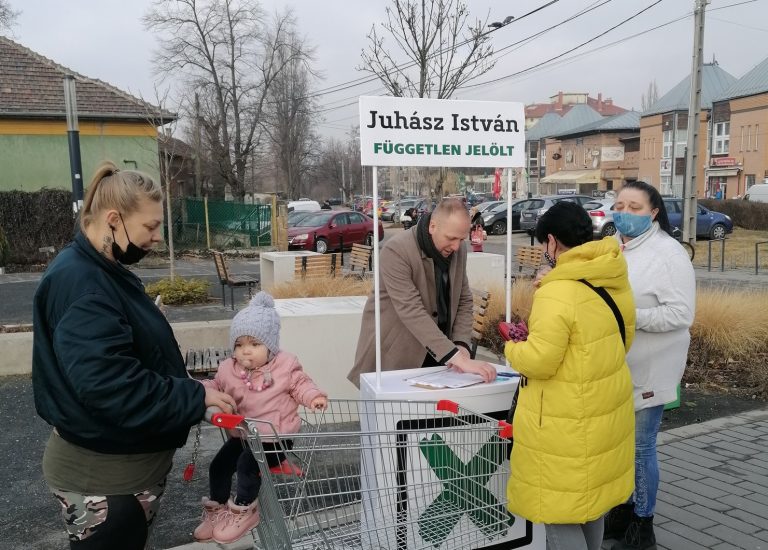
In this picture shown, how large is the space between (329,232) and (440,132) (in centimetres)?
2103

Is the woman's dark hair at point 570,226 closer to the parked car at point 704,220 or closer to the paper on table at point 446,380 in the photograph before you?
the paper on table at point 446,380

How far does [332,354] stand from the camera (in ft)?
21.5

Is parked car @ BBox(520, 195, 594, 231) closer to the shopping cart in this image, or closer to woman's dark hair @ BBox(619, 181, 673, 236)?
woman's dark hair @ BBox(619, 181, 673, 236)

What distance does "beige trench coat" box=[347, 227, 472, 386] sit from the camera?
362cm

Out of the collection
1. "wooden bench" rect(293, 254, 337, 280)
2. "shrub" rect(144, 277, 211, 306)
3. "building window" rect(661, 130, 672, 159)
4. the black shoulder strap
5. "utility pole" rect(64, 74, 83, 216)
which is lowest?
"shrub" rect(144, 277, 211, 306)

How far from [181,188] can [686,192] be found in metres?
26.6

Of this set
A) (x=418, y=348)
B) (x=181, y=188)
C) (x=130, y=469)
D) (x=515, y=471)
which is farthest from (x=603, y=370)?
(x=181, y=188)

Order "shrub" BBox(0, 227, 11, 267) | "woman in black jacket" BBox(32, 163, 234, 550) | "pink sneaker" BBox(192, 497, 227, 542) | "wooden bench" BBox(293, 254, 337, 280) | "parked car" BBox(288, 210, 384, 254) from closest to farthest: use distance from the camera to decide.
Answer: "woman in black jacket" BBox(32, 163, 234, 550) → "pink sneaker" BBox(192, 497, 227, 542) → "wooden bench" BBox(293, 254, 337, 280) → "shrub" BBox(0, 227, 11, 267) → "parked car" BBox(288, 210, 384, 254)

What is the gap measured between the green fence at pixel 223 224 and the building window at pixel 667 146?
147 ft

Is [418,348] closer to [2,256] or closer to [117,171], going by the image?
[117,171]

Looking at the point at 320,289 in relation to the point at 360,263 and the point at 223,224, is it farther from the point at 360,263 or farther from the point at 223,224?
the point at 223,224

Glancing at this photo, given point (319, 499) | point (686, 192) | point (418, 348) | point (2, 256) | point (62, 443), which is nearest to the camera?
point (62, 443)

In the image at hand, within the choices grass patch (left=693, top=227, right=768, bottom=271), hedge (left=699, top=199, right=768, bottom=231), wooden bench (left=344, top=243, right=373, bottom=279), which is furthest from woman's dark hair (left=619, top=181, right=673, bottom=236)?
hedge (left=699, top=199, right=768, bottom=231)

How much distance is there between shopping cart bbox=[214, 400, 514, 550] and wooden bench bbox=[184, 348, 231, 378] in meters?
3.12
